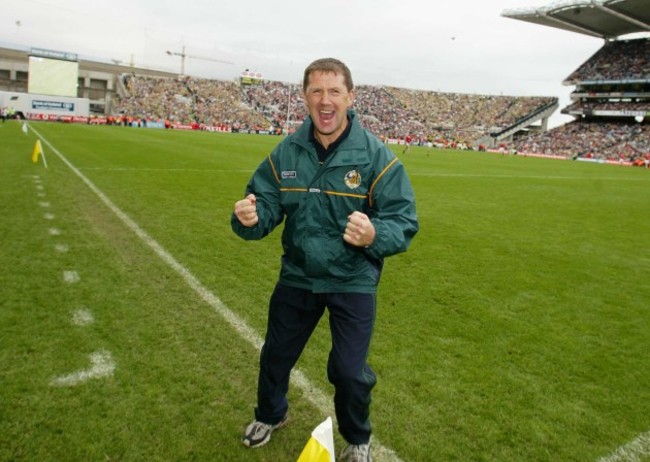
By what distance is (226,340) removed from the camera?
4297 mm

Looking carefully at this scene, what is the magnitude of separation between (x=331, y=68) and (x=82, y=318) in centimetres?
345

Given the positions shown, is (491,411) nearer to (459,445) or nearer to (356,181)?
(459,445)

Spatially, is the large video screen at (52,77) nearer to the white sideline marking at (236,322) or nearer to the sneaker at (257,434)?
the white sideline marking at (236,322)

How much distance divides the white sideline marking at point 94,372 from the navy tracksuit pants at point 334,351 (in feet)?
4.49

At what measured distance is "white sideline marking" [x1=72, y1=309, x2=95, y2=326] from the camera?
441 cm

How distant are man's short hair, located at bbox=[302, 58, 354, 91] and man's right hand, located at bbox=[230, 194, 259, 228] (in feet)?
2.26

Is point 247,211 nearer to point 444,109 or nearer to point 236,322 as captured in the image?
point 236,322

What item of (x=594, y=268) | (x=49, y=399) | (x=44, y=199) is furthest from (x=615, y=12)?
(x=49, y=399)

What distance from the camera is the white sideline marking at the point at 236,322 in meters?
3.04

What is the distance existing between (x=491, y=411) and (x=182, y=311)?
301cm

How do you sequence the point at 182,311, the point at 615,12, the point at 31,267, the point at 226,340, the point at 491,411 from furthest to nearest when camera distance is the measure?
the point at 615,12
the point at 31,267
the point at 182,311
the point at 226,340
the point at 491,411

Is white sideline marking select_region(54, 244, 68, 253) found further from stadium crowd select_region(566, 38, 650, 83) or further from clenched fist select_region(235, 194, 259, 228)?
stadium crowd select_region(566, 38, 650, 83)

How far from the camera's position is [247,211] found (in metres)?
2.55

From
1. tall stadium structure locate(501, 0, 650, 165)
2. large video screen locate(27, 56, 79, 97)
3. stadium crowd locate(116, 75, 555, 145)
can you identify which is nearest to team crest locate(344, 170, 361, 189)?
tall stadium structure locate(501, 0, 650, 165)
